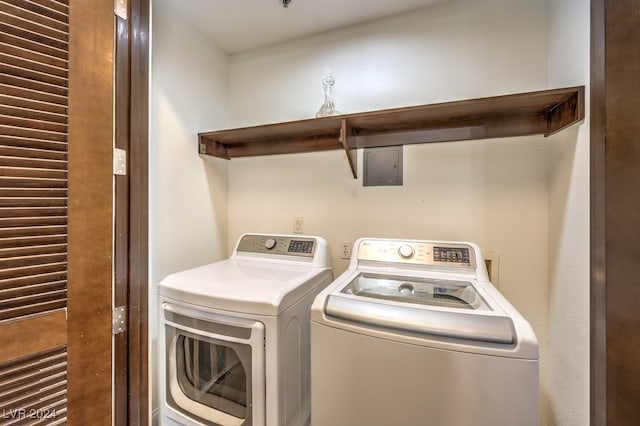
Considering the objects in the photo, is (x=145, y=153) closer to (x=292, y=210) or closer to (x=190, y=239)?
(x=190, y=239)

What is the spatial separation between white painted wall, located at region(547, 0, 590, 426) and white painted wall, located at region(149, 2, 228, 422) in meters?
2.01

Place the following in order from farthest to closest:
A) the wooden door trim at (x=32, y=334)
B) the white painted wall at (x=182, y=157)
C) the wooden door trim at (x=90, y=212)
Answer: the white painted wall at (x=182, y=157) → the wooden door trim at (x=90, y=212) → the wooden door trim at (x=32, y=334)

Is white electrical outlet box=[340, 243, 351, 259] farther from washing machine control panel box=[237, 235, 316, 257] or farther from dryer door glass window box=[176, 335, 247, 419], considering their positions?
dryer door glass window box=[176, 335, 247, 419]

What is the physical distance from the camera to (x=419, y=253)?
1.41m

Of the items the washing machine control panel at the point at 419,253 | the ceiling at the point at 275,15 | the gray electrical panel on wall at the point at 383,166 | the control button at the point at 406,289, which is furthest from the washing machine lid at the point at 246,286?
the ceiling at the point at 275,15

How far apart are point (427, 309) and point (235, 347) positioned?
796 mm

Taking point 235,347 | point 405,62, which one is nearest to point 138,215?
point 235,347

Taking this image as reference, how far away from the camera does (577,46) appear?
107 centimetres

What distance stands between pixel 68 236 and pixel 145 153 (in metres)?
0.38

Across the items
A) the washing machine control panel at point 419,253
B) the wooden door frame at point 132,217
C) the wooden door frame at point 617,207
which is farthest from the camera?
the washing machine control panel at point 419,253

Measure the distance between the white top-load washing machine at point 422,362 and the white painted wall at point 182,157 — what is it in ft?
3.69

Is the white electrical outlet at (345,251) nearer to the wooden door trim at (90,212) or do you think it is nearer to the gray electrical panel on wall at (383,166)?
the gray electrical panel on wall at (383,166)

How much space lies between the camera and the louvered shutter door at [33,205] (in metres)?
0.66

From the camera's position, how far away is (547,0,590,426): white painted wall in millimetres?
1016
